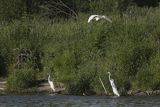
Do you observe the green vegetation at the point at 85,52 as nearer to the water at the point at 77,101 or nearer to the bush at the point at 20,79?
the bush at the point at 20,79

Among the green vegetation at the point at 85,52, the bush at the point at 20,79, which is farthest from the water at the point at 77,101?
the bush at the point at 20,79

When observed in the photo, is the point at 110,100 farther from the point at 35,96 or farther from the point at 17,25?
the point at 17,25

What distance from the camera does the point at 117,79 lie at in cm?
3080

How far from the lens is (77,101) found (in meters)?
28.0

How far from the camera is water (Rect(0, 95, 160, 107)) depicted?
1051 inches

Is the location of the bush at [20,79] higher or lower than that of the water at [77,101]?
higher

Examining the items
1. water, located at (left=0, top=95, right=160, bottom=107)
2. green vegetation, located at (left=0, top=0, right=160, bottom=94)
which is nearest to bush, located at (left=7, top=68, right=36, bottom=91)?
green vegetation, located at (left=0, top=0, right=160, bottom=94)

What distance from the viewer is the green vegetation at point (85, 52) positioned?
31156mm

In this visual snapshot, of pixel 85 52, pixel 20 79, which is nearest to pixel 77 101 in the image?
pixel 20 79

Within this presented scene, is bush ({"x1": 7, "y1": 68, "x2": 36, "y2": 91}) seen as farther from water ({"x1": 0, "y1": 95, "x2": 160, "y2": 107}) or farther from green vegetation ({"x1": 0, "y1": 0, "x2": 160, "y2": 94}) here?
water ({"x1": 0, "y1": 95, "x2": 160, "y2": 107})

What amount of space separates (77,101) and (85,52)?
20.6 ft

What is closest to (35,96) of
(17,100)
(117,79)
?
(17,100)

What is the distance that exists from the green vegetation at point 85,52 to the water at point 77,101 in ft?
5.31

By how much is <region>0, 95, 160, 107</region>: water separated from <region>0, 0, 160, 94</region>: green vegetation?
1.62 m
